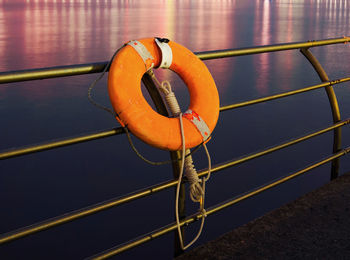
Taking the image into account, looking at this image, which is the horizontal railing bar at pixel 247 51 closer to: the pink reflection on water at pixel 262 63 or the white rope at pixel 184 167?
the white rope at pixel 184 167

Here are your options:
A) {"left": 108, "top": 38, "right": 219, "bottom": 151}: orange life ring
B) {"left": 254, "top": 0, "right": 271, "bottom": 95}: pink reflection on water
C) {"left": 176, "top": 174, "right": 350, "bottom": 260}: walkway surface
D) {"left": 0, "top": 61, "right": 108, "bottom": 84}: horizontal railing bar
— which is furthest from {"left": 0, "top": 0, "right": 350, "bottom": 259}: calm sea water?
{"left": 0, "top": 61, "right": 108, "bottom": 84}: horizontal railing bar

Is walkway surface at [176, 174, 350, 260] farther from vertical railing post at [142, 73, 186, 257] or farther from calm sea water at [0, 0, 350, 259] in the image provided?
calm sea water at [0, 0, 350, 259]

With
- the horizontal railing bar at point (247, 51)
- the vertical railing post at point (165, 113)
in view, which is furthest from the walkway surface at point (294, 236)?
the horizontal railing bar at point (247, 51)

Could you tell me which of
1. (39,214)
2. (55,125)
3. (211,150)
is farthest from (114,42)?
(39,214)

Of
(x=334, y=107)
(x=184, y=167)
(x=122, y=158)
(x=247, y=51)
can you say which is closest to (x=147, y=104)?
(x=184, y=167)

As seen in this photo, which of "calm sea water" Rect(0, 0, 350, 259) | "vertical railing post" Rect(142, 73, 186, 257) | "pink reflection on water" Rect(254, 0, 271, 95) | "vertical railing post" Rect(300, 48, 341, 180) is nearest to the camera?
"vertical railing post" Rect(142, 73, 186, 257)

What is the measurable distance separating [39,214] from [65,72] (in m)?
3.80

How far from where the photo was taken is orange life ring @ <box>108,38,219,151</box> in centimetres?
133

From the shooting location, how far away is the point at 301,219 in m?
1.78

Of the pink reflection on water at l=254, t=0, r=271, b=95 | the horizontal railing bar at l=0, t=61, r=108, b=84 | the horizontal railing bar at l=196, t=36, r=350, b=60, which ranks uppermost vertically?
the horizontal railing bar at l=196, t=36, r=350, b=60

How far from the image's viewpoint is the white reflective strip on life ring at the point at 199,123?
1.44 metres

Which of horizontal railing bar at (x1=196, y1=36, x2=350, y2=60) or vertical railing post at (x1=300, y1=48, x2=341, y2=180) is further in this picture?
vertical railing post at (x1=300, y1=48, x2=341, y2=180)

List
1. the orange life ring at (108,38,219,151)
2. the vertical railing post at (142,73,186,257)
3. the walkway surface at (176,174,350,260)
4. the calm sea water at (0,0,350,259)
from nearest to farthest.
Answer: the orange life ring at (108,38,219,151) → the vertical railing post at (142,73,186,257) → the walkway surface at (176,174,350,260) → the calm sea water at (0,0,350,259)

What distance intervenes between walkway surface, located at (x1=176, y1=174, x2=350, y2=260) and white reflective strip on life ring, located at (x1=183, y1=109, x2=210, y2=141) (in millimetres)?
376
